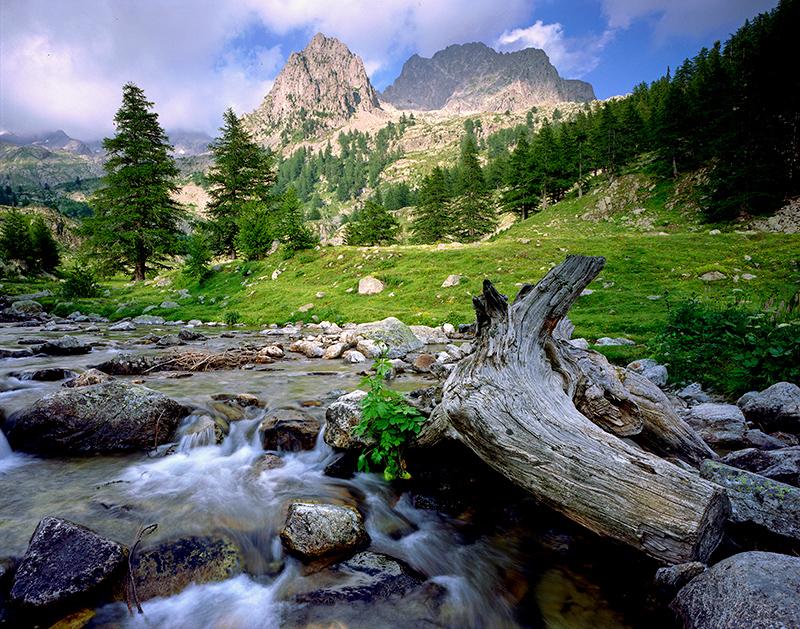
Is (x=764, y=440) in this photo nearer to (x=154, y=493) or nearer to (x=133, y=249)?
(x=154, y=493)

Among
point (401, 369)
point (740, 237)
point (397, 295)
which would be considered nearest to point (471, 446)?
point (401, 369)

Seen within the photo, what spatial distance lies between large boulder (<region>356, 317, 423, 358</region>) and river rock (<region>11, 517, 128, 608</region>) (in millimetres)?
11234

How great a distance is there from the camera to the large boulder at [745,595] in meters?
2.61

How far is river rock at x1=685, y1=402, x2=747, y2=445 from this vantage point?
6195mm

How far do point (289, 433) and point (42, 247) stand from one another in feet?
237

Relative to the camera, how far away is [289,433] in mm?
7043

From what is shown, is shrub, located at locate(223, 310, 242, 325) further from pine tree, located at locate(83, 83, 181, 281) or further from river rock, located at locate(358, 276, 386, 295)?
pine tree, located at locate(83, 83, 181, 281)

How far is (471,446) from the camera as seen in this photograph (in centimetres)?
462

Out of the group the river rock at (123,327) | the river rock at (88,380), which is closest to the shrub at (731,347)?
the river rock at (88,380)

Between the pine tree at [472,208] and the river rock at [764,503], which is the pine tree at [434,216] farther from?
the river rock at [764,503]

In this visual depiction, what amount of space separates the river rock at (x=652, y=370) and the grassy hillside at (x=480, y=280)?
3.46m

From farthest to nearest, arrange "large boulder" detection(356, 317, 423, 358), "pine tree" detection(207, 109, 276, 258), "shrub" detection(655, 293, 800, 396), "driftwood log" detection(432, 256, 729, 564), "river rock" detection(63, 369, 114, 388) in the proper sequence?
"pine tree" detection(207, 109, 276, 258), "large boulder" detection(356, 317, 423, 358), "river rock" detection(63, 369, 114, 388), "shrub" detection(655, 293, 800, 396), "driftwood log" detection(432, 256, 729, 564)

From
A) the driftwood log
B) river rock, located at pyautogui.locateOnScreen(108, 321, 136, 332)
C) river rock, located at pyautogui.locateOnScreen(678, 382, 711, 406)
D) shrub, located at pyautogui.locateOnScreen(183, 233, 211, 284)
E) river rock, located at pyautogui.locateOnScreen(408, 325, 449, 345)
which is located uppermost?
shrub, located at pyautogui.locateOnScreen(183, 233, 211, 284)

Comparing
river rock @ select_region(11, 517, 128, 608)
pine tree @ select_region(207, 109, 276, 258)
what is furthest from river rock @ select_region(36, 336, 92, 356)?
pine tree @ select_region(207, 109, 276, 258)
